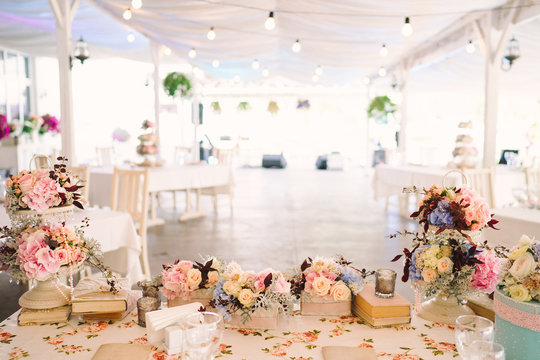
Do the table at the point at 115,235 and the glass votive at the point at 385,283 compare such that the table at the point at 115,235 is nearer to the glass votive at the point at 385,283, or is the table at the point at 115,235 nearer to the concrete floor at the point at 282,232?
the concrete floor at the point at 282,232

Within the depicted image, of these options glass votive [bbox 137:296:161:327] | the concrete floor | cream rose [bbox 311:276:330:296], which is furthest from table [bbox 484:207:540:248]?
glass votive [bbox 137:296:161:327]

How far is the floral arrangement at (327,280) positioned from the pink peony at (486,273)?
0.37 metres

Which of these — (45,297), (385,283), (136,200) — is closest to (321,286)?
(385,283)

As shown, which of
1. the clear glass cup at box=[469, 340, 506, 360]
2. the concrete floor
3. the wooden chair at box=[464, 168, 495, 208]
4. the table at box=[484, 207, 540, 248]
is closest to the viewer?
the clear glass cup at box=[469, 340, 506, 360]

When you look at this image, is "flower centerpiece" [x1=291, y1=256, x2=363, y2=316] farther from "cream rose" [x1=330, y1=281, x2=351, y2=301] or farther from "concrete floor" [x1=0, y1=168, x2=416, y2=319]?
"concrete floor" [x1=0, y1=168, x2=416, y2=319]

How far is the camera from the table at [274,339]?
1.33 m

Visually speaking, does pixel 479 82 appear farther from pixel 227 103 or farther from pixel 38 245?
pixel 38 245

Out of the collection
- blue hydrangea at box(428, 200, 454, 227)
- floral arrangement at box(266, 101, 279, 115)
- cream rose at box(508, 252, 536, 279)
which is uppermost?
floral arrangement at box(266, 101, 279, 115)

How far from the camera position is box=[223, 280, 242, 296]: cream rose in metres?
1.44

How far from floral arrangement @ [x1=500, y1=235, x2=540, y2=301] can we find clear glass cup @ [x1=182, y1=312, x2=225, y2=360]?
78 cm

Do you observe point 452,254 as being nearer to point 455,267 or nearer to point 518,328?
point 455,267

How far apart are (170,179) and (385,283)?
4811 mm

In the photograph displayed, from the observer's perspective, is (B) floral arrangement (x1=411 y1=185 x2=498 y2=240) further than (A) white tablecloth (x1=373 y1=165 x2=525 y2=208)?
No

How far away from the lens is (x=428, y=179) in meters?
5.88
